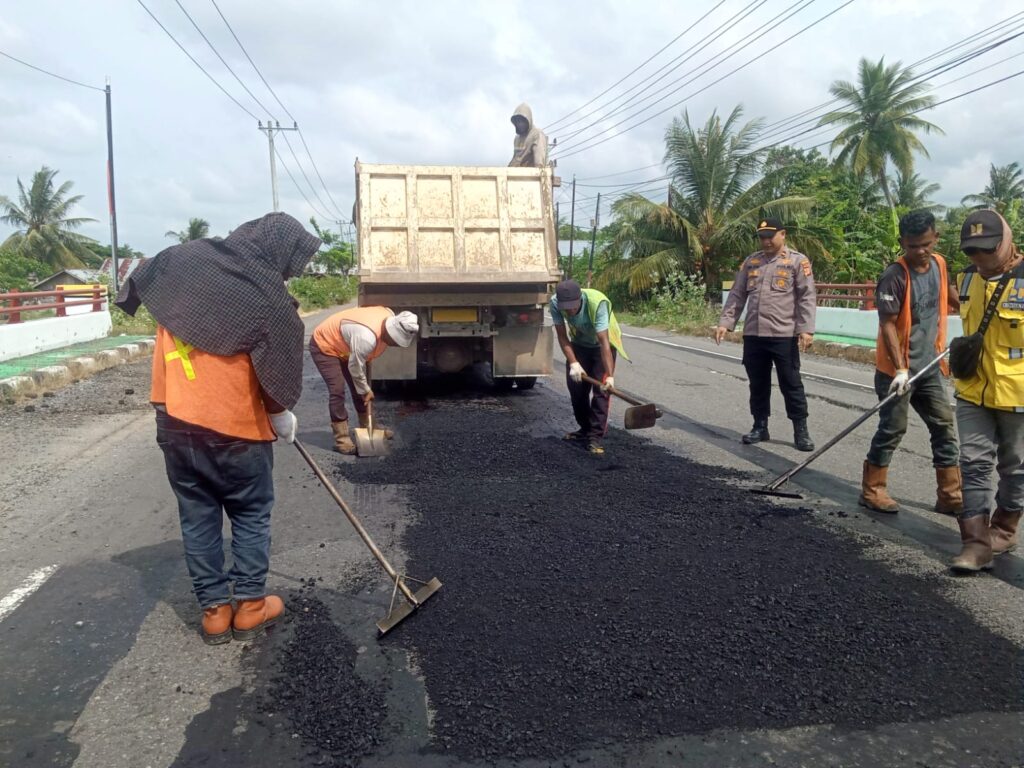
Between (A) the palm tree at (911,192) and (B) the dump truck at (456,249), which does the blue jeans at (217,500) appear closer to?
(B) the dump truck at (456,249)

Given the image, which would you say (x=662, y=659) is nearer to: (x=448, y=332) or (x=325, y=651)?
(x=325, y=651)

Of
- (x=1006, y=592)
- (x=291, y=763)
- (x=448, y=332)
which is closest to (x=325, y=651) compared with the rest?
(x=291, y=763)

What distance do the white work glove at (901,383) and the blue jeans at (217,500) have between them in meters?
3.39

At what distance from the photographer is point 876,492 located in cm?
455

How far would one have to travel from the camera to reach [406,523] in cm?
432

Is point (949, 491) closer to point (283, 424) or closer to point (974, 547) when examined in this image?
point (974, 547)

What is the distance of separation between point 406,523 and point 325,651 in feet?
4.81

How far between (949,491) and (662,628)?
2436 mm

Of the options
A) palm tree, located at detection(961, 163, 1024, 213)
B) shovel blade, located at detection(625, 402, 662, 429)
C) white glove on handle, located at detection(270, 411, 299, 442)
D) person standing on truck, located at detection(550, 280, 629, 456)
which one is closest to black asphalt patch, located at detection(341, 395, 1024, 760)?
shovel blade, located at detection(625, 402, 662, 429)

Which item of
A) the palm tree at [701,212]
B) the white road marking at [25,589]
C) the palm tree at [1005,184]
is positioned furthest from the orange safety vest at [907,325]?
the palm tree at [1005,184]

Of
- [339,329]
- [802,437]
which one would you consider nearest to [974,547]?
[802,437]

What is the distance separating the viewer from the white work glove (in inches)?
171

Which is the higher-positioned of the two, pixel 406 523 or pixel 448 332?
pixel 448 332

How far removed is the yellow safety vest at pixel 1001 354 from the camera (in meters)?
3.56
